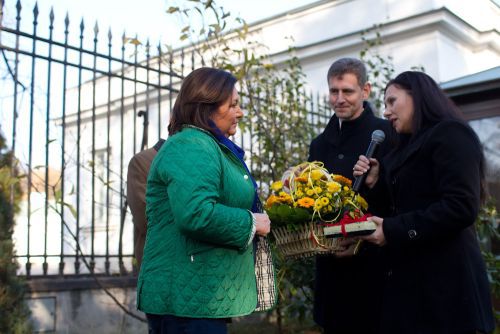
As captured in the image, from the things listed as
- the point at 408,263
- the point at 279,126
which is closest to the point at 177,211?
the point at 408,263

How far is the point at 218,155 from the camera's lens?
2336mm

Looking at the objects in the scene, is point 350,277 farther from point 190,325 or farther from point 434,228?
point 190,325

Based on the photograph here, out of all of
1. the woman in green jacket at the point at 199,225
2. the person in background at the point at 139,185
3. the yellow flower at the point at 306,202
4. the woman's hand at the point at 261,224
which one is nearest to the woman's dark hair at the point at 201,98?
the woman in green jacket at the point at 199,225

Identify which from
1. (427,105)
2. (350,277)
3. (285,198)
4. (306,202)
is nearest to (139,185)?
(285,198)

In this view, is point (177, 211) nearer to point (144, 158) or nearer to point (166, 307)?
point (166, 307)

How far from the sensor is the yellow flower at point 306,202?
278cm

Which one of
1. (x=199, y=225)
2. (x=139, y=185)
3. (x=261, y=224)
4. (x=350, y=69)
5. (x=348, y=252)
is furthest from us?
(x=139, y=185)

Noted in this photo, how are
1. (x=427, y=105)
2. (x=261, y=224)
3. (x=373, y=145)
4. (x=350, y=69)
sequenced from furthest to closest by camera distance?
(x=350, y=69) < (x=373, y=145) < (x=427, y=105) < (x=261, y=224)

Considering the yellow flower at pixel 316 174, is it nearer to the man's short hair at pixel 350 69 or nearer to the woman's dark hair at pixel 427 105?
the woman's dark hair at pixel 427 105

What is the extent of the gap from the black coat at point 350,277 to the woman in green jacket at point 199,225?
0.92m

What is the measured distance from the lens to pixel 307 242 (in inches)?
109

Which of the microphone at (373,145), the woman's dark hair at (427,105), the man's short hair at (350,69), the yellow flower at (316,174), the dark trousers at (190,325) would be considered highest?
the man's short hair at (350,69)

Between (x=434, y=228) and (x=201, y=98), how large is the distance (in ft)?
3.89

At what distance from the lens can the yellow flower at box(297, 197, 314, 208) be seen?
2777 millimetres
